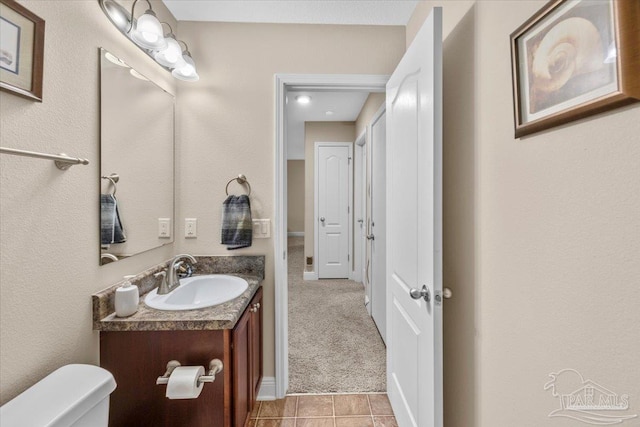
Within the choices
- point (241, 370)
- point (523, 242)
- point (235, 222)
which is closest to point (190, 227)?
point (235, 222)

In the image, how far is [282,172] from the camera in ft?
5.96

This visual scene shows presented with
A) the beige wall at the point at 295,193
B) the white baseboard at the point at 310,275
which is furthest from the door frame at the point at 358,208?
the beige wall at the point at 295,193

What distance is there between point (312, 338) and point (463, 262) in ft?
6.05

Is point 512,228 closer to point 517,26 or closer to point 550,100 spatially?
point 550,100

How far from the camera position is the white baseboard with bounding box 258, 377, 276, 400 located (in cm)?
183

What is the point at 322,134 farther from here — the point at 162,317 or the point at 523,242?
the point at 523,242

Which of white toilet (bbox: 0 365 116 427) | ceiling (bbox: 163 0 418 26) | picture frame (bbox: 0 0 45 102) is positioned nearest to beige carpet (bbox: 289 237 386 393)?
white toilet (bbox: 0 365 116 427)

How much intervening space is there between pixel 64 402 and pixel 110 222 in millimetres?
734

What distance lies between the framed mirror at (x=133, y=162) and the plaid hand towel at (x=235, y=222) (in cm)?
35

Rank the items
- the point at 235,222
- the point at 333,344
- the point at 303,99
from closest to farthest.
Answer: the point at 235,222
the point at 333,344
the point at 303,99

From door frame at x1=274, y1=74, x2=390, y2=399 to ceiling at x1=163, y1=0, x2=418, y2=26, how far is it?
0.34 metres

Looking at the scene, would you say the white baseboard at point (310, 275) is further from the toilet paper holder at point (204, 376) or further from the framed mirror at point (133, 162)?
the toilet paper holder at point (204, 376)

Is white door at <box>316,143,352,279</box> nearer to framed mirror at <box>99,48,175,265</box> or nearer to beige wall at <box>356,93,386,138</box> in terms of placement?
beige wall at <box>356,93,386,138</box>

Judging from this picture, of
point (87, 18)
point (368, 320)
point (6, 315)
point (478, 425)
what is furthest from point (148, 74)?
point (368, 320)
